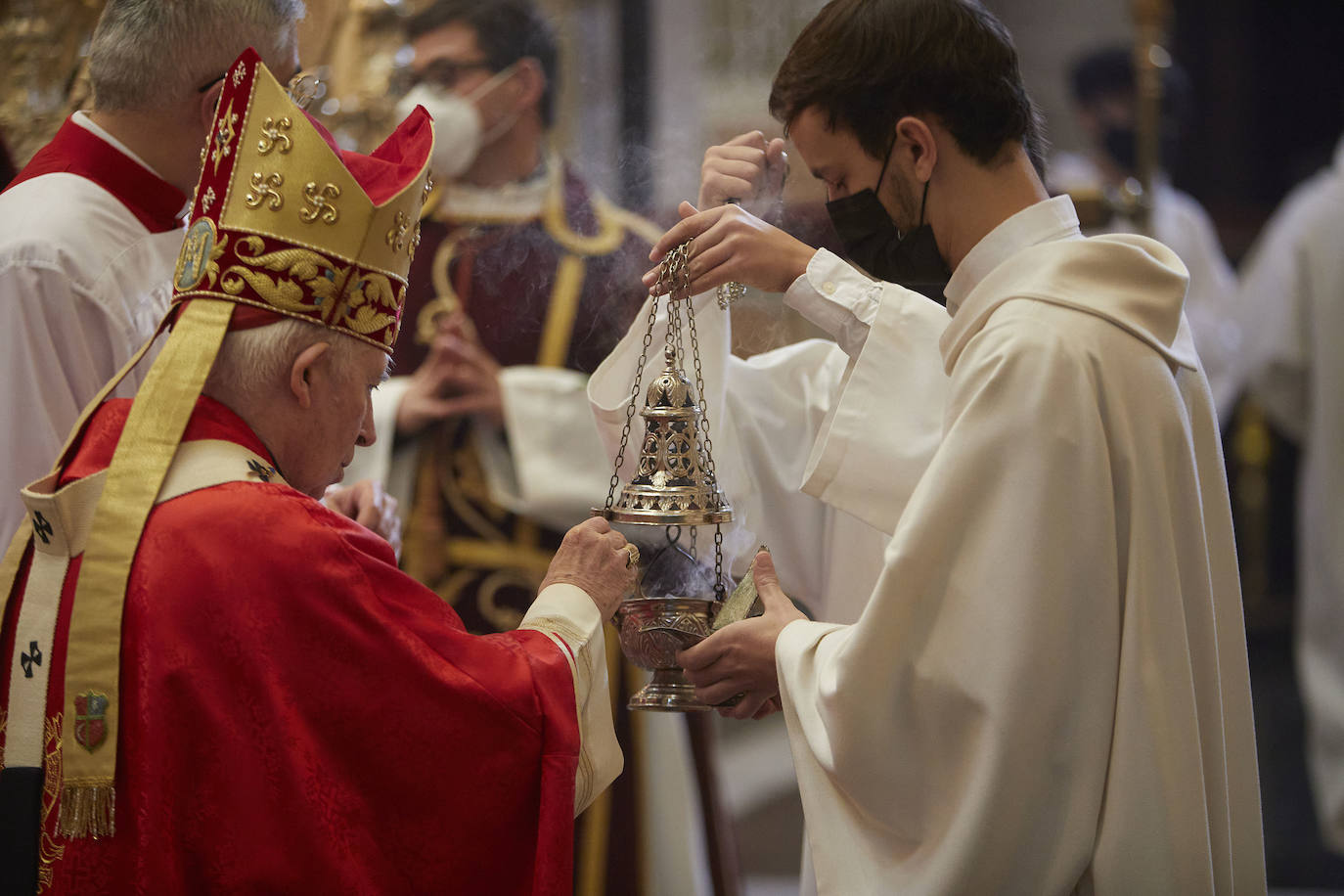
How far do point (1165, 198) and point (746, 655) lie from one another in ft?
18.5

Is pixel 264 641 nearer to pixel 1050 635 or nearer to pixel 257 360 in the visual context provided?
pixel 257 360

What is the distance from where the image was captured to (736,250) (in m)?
2.30

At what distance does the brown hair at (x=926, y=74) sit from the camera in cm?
214

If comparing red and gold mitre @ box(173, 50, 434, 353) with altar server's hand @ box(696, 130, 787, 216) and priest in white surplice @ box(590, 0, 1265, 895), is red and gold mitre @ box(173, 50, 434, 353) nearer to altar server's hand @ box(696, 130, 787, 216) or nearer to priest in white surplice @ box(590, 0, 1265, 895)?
altar server's hand @ box(696, 130, 787, 216)

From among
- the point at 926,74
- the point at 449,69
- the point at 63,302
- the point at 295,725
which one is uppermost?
the point at 449,69

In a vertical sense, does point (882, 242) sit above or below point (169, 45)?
below

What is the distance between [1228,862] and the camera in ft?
6.46

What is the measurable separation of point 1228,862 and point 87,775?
161 cm

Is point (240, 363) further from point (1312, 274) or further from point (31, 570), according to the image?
point (1312, 274)

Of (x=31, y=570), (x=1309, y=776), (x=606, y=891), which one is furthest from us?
(x=1309, y=776)

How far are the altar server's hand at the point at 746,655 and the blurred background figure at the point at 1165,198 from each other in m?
4.43

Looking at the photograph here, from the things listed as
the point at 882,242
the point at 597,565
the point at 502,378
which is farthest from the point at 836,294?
the point at 502,378

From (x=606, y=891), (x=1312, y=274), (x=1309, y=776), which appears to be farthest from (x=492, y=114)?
(x=1309, y=776)

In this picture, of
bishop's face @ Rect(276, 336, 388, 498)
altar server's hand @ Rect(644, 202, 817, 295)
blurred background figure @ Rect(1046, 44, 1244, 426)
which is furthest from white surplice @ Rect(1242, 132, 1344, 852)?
bishop's face @ Rect(276, 336, 388, 498)
